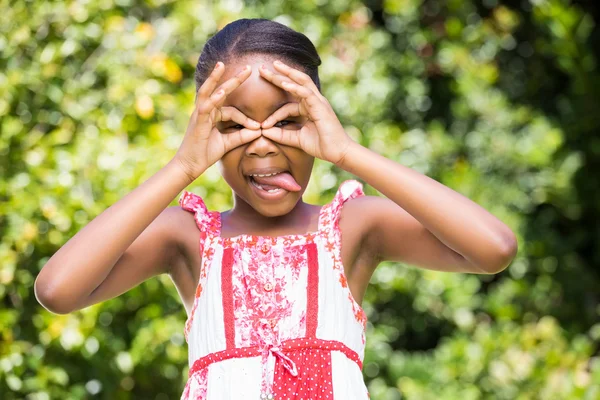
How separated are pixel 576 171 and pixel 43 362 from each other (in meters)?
2.84

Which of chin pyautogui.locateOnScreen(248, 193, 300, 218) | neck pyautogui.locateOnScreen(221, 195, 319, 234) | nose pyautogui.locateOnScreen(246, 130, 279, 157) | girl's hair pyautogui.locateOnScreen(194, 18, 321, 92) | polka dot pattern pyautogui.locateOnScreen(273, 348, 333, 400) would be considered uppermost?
girl's hair pyautogui.locateOnScreen(194, 18, 321, 92)

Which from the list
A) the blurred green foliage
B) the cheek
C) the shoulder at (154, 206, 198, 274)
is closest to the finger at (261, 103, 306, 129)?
the cheek

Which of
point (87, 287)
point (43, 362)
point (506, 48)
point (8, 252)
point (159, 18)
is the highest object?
point (506, 48)

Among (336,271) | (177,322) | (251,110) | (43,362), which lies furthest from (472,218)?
(43,362)

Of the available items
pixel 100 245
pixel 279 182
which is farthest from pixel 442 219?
pixel 100 245

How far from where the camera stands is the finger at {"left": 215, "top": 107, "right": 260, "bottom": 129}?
2064 mm

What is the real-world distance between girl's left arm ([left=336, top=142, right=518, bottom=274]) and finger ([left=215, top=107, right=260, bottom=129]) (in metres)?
0.21

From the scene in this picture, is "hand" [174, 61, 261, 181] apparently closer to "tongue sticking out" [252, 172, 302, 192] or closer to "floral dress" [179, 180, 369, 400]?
"tongue sticking out" [252, 172, 302, 192]

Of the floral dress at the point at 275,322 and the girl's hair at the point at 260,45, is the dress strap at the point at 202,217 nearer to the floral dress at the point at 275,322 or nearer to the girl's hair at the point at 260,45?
the floral dress at the point at 275,322

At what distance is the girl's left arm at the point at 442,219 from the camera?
2031 millimetres

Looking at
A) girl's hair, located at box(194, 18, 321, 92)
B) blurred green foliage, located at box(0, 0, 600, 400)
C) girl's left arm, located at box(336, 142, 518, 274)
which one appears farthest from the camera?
blurred green foliage, located at box(0, 0, 600, 400)

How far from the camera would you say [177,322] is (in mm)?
3867

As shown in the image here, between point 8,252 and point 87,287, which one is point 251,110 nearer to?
point 87,287

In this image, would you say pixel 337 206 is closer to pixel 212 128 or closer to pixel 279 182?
pixel 279 182
